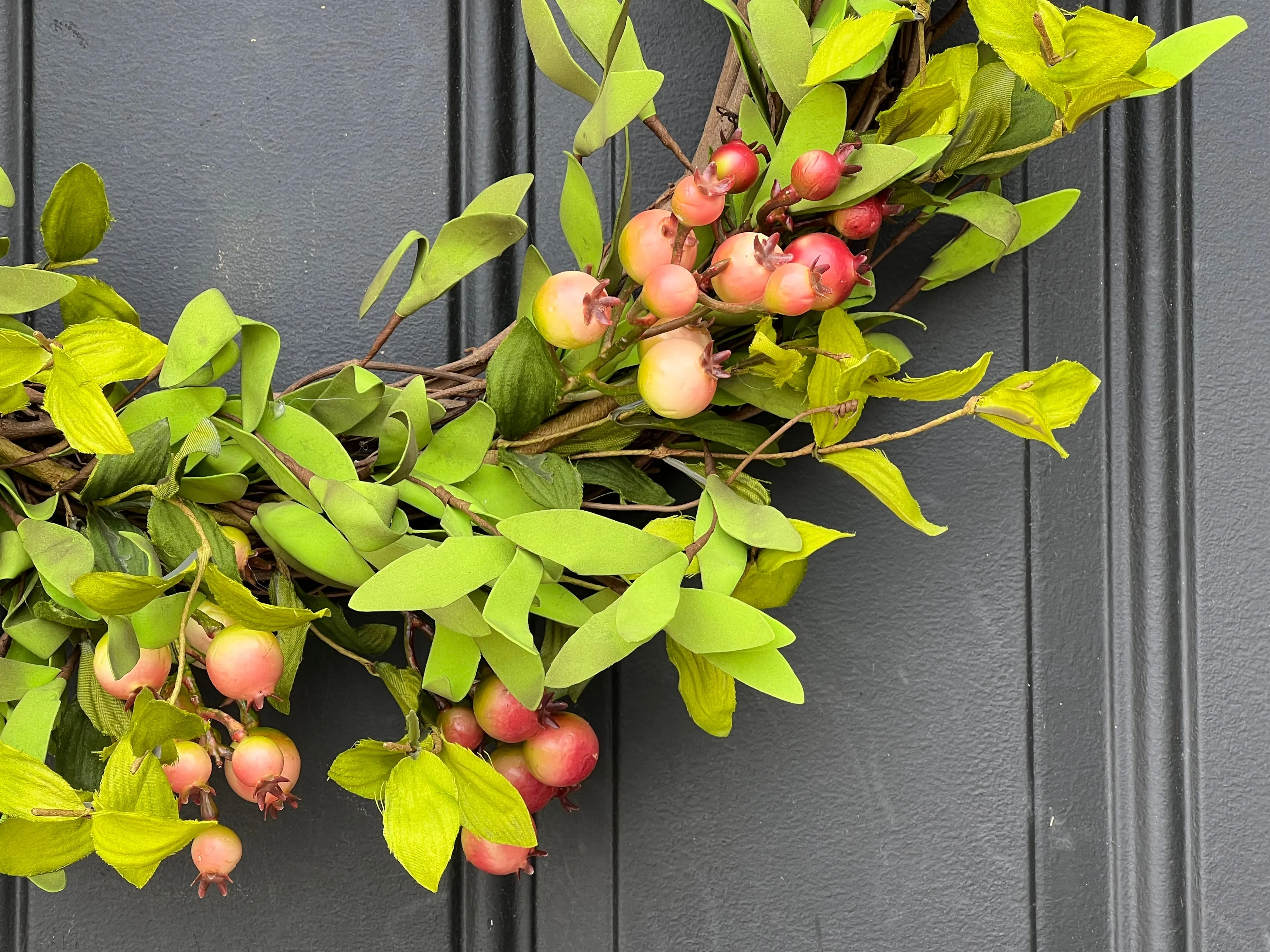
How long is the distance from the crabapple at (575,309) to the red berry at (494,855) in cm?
23

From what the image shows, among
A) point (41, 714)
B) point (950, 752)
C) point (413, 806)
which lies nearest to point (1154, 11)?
point (950, 752)

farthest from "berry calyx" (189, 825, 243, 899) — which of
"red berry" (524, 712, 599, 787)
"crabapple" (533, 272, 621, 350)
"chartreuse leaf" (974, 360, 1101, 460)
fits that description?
"chartreuse leaf" (974, 360, 1101, 460)

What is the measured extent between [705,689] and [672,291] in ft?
0.60

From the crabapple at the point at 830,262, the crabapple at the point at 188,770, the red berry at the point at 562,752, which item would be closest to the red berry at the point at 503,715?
the red berry at the point at 562,752

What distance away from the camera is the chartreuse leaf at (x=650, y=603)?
0.38 metres

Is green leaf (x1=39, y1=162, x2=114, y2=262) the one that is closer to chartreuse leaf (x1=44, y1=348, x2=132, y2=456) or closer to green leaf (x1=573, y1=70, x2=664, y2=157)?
chartreuse leaf (x1=44, y1=348, x2=132, y2=456)

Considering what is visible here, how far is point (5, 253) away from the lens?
0.49m

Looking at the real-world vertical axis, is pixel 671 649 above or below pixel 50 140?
below

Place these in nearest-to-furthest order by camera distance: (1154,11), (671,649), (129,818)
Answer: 1. (129,818)
2. (671,649)
3. (1154,11)

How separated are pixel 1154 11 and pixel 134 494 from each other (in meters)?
0.60

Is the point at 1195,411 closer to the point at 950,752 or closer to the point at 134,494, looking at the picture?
the point at 950,752

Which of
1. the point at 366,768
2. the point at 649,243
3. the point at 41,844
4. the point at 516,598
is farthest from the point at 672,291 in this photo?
the point at 41,844

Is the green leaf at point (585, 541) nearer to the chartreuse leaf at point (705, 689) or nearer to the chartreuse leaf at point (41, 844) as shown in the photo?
the chartreuse leaf at point (705, 689)

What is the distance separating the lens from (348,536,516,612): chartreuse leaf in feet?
1.25
